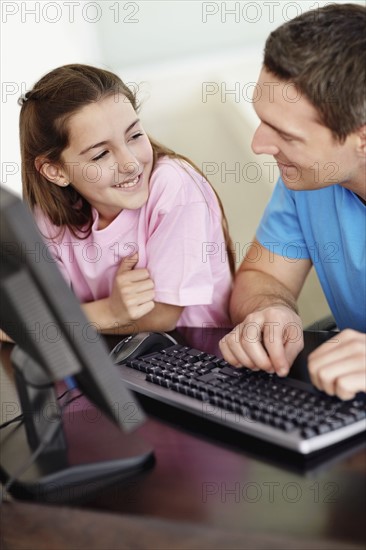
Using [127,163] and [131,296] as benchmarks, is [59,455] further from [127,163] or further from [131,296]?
[127,163]

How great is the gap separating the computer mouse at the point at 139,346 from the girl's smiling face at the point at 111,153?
398mm

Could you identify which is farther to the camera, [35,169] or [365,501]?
[35,169]

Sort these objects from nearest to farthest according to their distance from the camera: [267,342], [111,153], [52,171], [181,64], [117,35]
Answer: [267,342] < [111,153] < [52,171] < [181,64] < [117,35]

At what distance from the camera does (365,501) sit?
0.79 meters

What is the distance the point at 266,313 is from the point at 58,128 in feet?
2.07

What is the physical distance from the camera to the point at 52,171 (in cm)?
166

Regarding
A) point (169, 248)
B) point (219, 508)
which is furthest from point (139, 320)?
point (219, 508)

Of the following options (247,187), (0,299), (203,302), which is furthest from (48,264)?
(247,187)

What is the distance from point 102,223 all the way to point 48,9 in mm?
940

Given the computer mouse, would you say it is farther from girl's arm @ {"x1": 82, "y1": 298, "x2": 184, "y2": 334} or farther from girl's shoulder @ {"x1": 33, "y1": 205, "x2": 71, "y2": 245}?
girl's shoulder @ {"x1": 33, "y1": 205, "x2": 71, "y2": 245}

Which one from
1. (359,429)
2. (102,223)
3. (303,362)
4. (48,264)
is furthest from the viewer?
(102,223)

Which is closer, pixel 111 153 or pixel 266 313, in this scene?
pixel 266 313

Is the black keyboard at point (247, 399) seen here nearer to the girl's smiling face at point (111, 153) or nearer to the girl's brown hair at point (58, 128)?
the girl's smiling face at point (111, 153)

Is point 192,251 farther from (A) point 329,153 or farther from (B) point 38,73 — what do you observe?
(B) point 38,73
